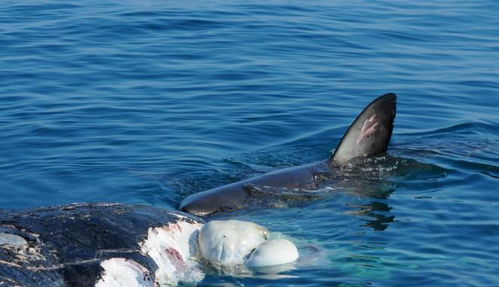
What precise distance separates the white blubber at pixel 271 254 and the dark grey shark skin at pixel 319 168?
166 centimetres

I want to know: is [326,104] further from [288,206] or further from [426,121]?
[288,206]

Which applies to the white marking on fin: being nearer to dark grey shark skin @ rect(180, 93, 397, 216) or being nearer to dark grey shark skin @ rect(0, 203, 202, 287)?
dark grey shark skin @ rect(180, 93, 397, 216)

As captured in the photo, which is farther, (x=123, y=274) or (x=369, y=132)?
(x=369, y=132)

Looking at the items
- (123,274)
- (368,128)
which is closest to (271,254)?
(123,274)

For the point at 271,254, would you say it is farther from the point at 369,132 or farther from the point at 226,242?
the point at 369,132

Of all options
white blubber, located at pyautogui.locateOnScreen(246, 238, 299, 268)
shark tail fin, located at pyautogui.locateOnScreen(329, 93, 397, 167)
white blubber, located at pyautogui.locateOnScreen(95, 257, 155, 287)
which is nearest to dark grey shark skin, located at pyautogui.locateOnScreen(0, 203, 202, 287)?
white blubber, located at pyautogui.locateOnScreen(95, 257, 155, 287)

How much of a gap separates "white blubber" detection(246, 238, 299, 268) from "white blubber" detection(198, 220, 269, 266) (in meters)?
0.07

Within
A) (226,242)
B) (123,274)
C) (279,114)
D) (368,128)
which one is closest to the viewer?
(123,274)

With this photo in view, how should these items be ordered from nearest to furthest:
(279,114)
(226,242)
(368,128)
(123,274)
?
(123,274), (226,242), (368,128), (279,114)

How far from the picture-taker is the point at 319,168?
9.76 metres

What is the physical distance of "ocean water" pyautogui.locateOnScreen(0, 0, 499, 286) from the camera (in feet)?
27.0

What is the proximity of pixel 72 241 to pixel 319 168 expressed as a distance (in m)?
3.90

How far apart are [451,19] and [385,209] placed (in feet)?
36.7

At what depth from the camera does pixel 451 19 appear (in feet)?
63.6
